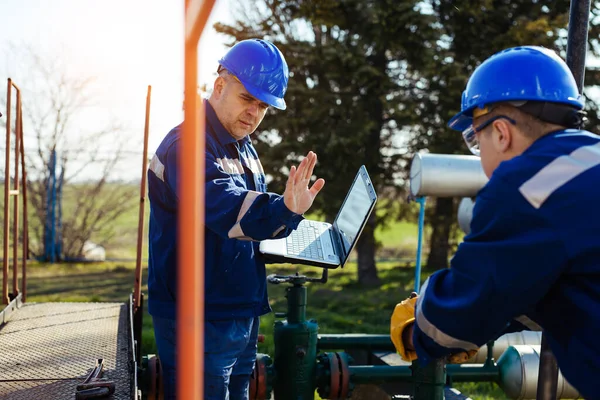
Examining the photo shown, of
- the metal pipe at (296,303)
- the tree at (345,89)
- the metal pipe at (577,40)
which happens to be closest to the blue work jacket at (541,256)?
the metal pipe at (577,40)

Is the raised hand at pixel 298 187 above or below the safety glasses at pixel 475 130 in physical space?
below

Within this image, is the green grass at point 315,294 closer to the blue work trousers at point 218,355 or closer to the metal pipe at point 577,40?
the blue work trousers at point 218,355

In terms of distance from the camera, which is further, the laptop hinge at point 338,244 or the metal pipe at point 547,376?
the laptop hinge at point 338,244

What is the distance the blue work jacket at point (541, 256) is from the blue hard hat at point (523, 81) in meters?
0.18

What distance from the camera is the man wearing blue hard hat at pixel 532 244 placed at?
163cm

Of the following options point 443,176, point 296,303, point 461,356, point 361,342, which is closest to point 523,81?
point 461,356

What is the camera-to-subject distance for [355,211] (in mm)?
3436

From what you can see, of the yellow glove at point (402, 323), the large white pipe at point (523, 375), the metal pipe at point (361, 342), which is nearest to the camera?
the yellow glove at point (402, 323)

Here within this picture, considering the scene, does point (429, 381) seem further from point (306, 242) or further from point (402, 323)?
point (402, 323)

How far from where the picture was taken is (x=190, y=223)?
1167 mm

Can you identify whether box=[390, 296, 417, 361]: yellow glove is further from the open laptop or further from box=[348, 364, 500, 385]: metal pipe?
box=[348, 364, 500, 385]: metal pipe

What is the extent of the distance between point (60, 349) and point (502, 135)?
7.79ft

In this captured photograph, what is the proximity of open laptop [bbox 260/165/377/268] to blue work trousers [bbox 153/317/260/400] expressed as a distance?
0.35m

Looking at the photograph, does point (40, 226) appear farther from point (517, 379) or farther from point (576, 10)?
point (576, 10)
